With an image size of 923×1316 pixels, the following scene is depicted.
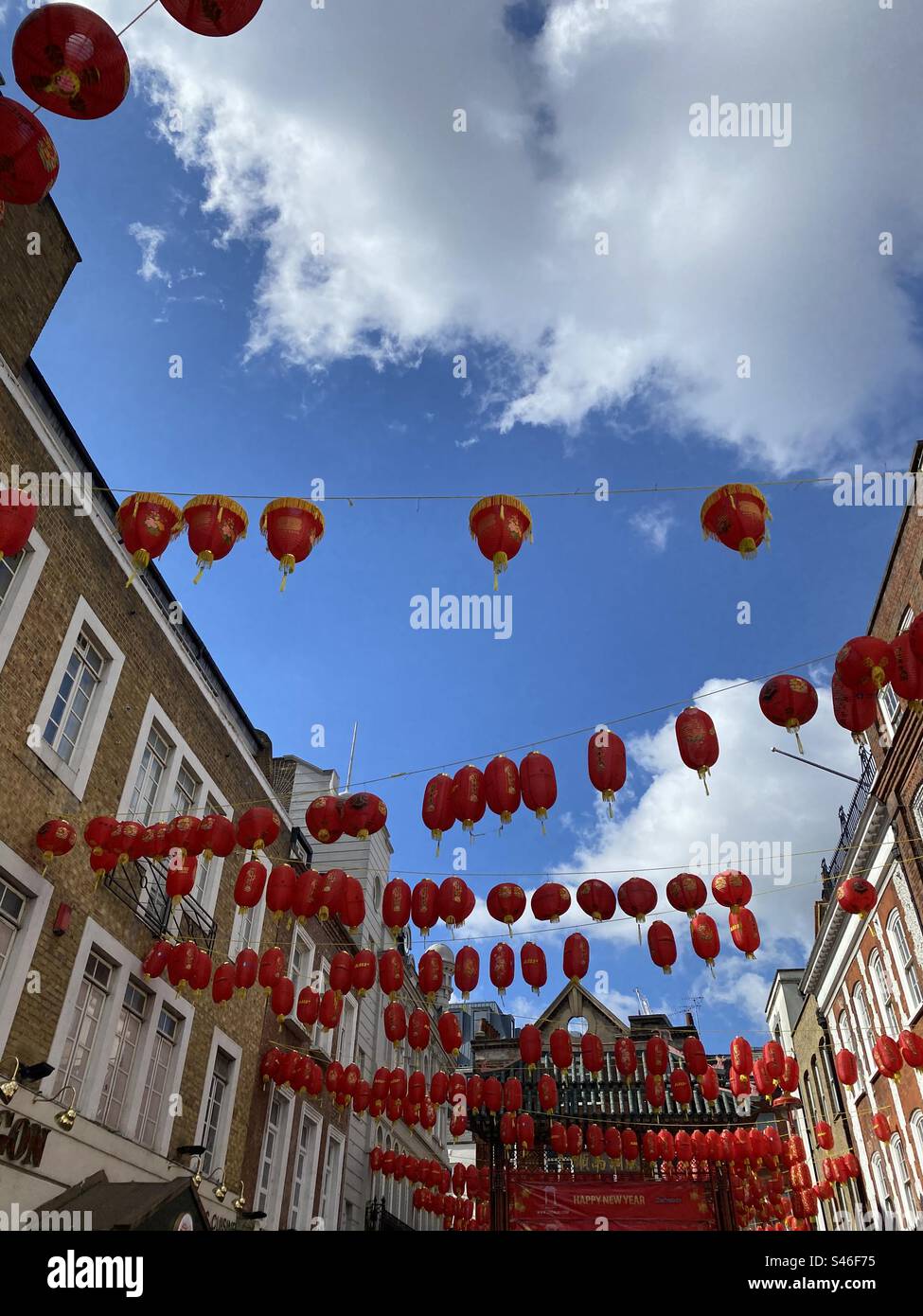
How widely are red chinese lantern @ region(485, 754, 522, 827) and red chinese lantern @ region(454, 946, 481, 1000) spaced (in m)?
5.28

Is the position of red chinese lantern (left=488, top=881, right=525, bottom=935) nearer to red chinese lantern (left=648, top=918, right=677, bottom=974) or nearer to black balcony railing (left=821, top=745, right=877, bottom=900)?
red chinese lantern (left=648, top=918, right=677, bottom=974)

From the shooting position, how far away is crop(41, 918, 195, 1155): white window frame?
404 inches

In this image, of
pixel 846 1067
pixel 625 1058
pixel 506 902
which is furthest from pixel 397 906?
pixel 846 1067

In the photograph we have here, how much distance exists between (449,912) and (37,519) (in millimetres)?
7634

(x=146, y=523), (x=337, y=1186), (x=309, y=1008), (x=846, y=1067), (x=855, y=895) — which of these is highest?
(x=855, y=895)

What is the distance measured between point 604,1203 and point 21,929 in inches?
734

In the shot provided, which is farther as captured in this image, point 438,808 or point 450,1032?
point 450,1032

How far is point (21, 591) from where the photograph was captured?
10047 millimetres

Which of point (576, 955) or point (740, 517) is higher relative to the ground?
point (740, 517)

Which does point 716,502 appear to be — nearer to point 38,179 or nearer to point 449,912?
point 38,179

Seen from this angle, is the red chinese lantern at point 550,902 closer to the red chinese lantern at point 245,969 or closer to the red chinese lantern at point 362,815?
the red chinese lantern at point 362,815

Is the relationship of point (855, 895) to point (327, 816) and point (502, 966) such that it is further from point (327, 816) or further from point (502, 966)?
point (327, 816)
